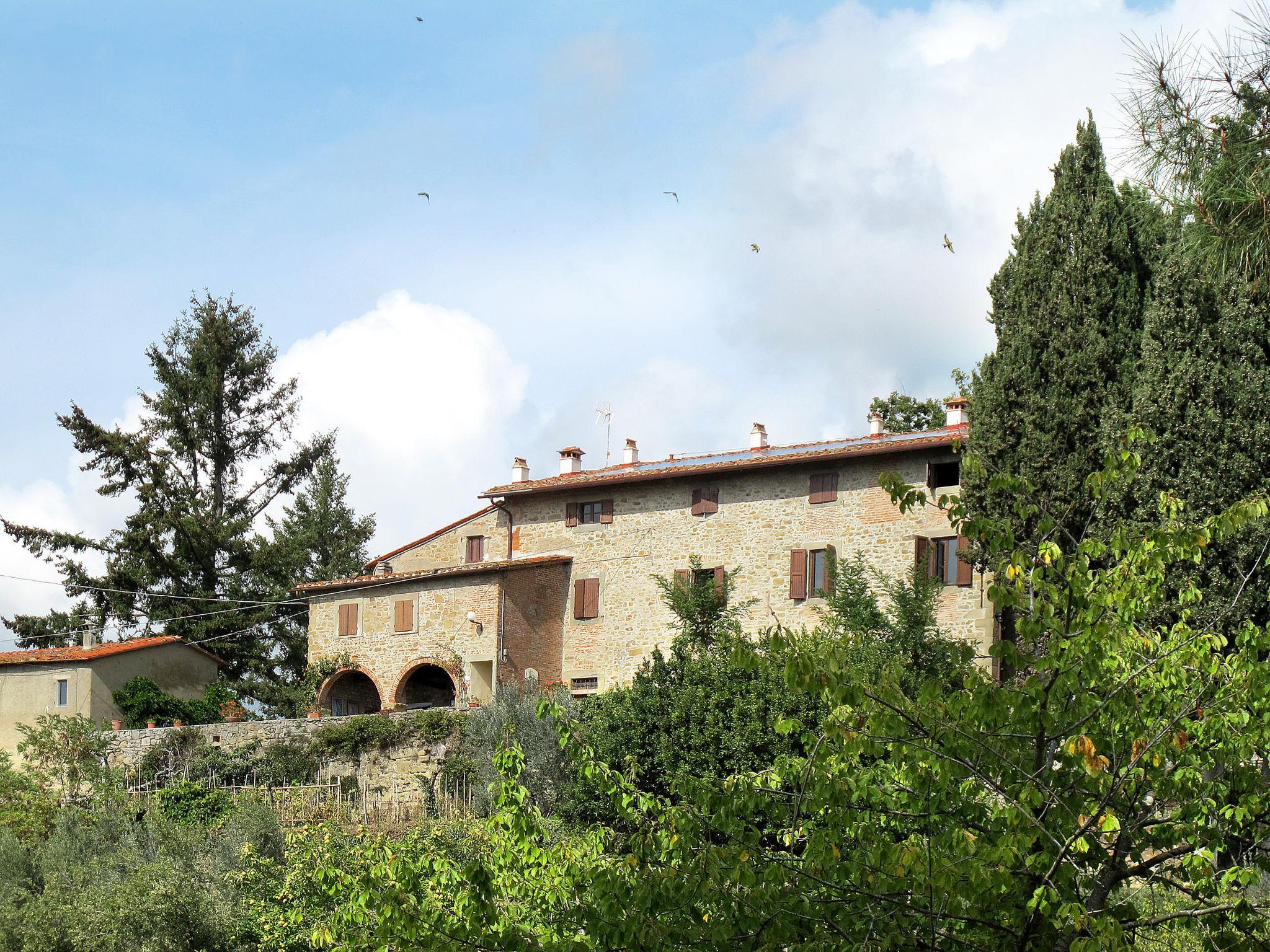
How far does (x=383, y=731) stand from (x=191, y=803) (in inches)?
155

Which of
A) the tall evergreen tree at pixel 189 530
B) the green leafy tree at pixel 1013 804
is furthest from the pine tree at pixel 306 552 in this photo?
the green leafy tree at pixel 1013 804

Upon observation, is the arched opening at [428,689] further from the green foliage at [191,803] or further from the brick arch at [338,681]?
the green foliage at [191,803]

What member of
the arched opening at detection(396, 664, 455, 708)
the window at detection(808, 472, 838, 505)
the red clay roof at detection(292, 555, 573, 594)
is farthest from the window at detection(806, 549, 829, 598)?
the arched opening at detection(396, 664, 455, 708)

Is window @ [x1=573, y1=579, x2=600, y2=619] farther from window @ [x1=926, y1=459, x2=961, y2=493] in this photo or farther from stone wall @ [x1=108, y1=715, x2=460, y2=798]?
window @ [x1=926, y1=459, x2=961, y2=493]

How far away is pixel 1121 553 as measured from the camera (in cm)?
610

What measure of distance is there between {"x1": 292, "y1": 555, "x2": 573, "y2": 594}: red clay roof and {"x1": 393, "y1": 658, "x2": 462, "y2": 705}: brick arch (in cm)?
199

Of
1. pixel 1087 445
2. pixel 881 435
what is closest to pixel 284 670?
pixel 881 435

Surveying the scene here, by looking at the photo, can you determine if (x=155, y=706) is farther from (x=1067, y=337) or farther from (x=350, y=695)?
(x=1067, y=337)

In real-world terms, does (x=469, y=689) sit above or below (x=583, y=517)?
below

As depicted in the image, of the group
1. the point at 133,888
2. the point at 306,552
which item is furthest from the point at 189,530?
the point at 133,888

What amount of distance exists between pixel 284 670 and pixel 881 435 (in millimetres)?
20340

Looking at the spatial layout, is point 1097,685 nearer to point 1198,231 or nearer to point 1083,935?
point 1083,935

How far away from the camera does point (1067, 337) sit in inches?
883

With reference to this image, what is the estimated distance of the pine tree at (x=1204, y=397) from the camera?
19453 millimetres
